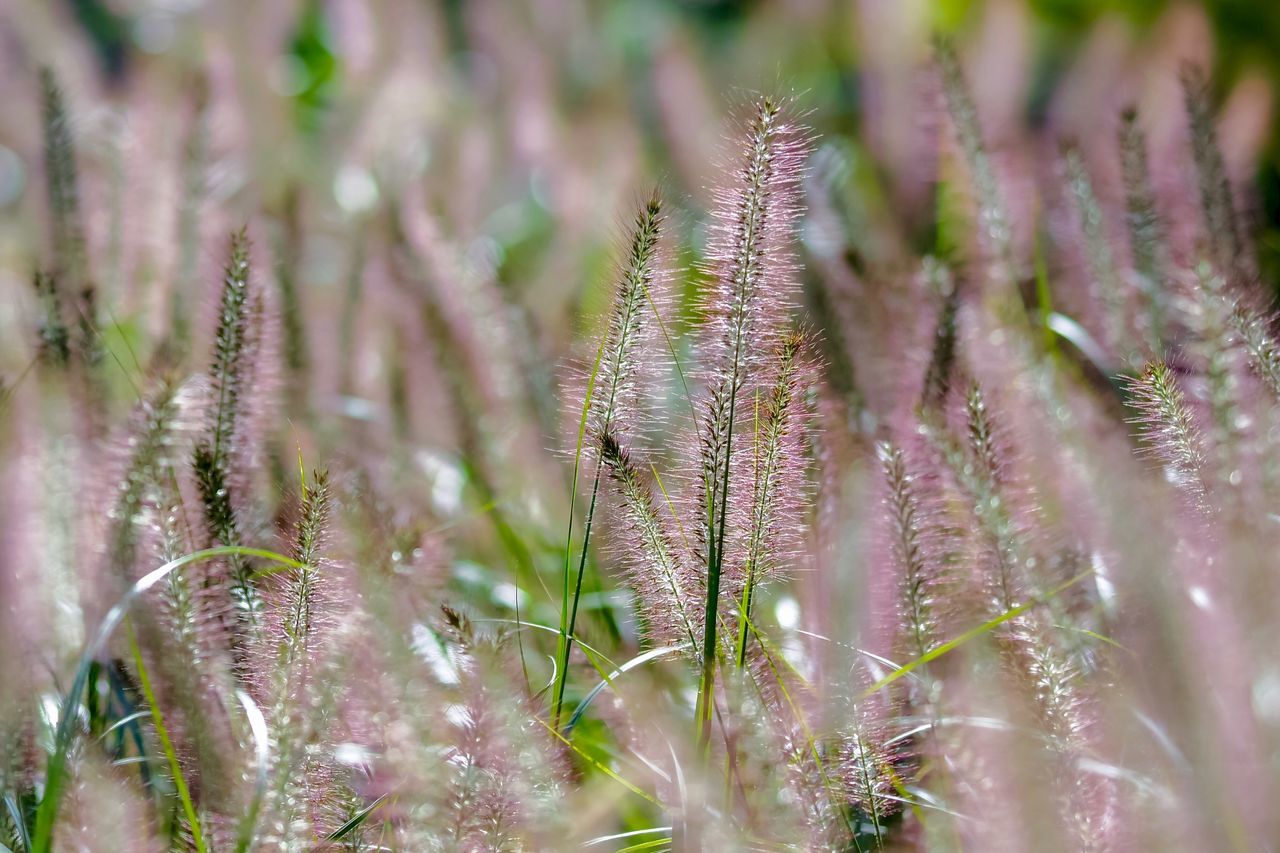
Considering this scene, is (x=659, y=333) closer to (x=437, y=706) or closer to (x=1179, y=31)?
(x=437, y=706)

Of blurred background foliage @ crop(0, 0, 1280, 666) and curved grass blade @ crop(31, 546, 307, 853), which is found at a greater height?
blurred background foliage @ crop(0, 0, 1280, 666)

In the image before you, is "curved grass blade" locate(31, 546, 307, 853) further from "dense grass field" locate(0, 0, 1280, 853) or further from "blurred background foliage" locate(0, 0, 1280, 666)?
"blurred background foliage" locate(0, 0, 1280, 666)

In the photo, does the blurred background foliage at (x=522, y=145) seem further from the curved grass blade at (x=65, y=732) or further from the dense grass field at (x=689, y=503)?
the curved grass blade at (x=65, y=732)

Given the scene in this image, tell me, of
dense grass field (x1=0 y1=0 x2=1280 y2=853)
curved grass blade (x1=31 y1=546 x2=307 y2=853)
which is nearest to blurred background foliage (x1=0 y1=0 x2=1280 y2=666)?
dense grass field (x1=0 y1=0 x2=1280 y2=853)

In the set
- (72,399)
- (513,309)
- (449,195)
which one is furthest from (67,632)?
(449,195)

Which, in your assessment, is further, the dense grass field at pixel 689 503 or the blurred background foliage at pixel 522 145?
the blurred background foliage at pixel 522 145

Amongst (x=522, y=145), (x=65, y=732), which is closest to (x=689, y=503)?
(x=65, y=732)

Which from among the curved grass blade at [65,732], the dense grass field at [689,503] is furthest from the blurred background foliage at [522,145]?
the curved grass blade at [65,732]

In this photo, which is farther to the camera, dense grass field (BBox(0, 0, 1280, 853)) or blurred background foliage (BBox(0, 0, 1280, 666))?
blurred background foliage (BBox(0, 0, 1280, 666))
